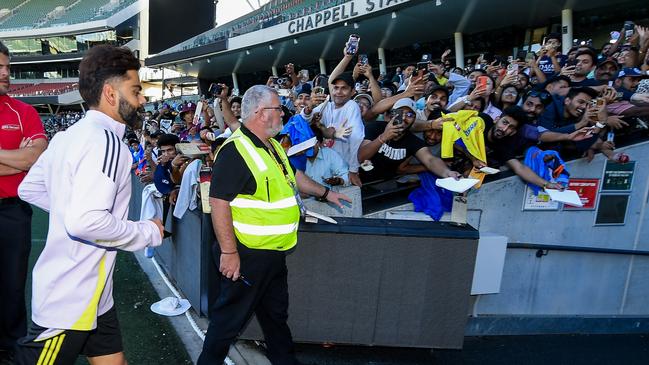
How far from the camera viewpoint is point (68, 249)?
5.30 feet

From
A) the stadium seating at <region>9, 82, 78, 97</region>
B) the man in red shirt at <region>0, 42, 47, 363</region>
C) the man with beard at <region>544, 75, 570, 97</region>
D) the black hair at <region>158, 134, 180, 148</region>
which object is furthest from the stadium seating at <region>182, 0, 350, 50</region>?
the stadium seating at <region>9, 82, 78, 97</region>

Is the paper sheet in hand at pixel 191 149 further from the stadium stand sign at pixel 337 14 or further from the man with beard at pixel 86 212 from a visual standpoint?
the stadium stand sign at pixel 337 14

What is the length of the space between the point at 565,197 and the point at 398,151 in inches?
54.4

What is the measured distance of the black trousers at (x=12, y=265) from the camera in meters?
2.49

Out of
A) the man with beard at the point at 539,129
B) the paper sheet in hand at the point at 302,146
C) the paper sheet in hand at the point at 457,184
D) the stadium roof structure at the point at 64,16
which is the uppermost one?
the stadium roof structure at the point at 64,16

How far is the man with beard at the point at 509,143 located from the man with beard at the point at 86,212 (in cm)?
297

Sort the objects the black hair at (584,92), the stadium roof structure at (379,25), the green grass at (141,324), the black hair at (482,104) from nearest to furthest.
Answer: the green grass at (141,324), the black hair at (584,92), the black hair at (482,104), the stadium roof structure at (379,25)

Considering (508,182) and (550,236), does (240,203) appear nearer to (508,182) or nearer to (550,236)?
(508,182)

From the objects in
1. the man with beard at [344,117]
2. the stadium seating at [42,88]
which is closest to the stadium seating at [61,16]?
the stadium seating at [42,88]

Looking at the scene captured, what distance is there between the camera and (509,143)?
3.68 meters

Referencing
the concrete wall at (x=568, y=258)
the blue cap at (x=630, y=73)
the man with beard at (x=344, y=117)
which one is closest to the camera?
the man with beard at (x=344, y=117)

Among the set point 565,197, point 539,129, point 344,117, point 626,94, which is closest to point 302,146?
point 344,117

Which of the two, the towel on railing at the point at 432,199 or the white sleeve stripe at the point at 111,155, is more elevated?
the white sleeve stripe at the point at 111,155

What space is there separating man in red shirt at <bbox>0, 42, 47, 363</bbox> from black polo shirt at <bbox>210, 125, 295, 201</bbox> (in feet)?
3.67
